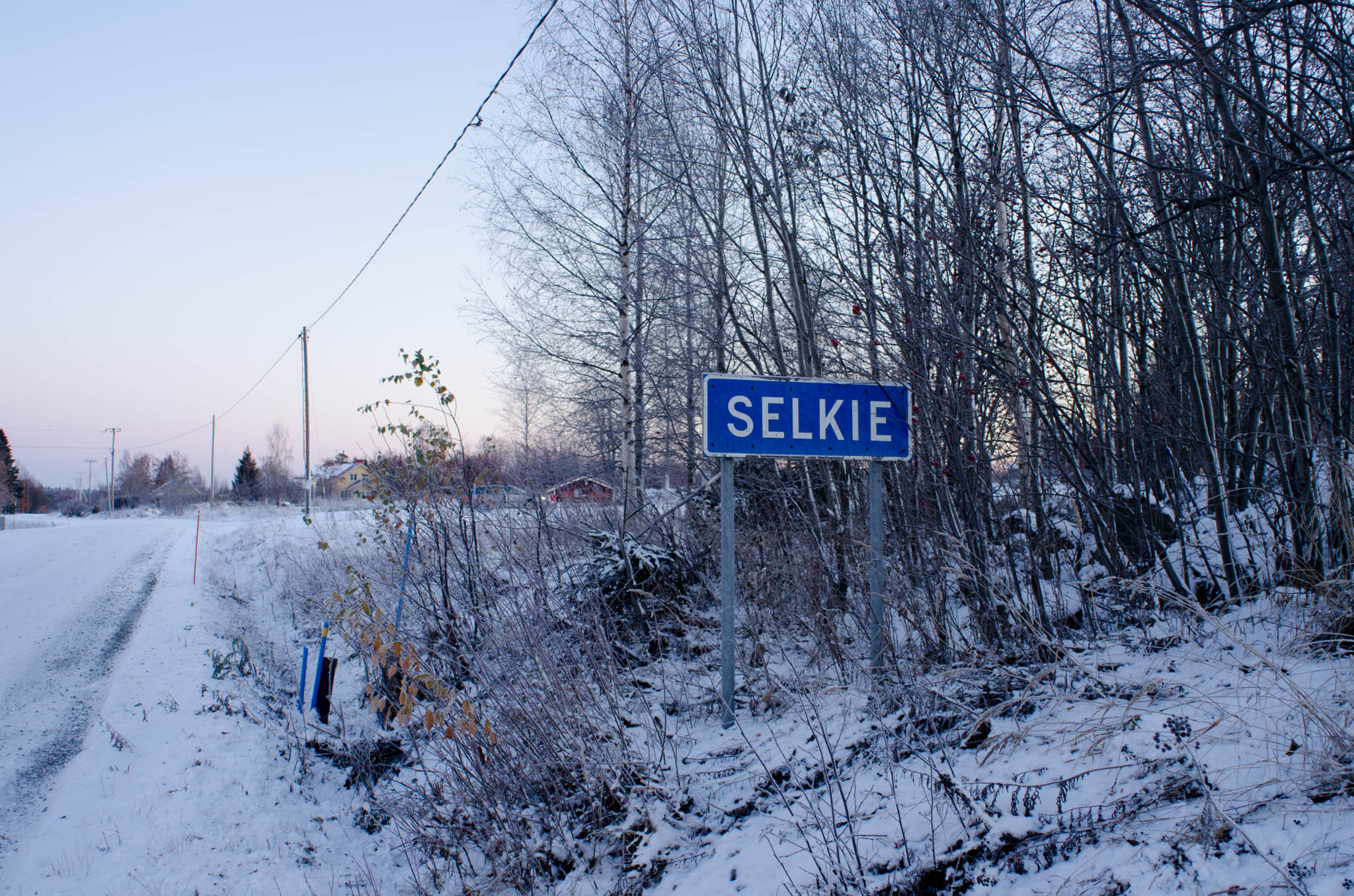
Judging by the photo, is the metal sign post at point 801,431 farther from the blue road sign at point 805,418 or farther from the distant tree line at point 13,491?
the distant tree line at point 13,491

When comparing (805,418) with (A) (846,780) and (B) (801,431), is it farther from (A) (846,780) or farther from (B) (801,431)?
(A) (846,780)

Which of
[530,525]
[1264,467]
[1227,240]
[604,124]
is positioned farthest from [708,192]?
[1264,467]

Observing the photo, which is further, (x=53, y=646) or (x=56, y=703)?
→ (x=53, y=646)

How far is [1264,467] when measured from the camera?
154 inches

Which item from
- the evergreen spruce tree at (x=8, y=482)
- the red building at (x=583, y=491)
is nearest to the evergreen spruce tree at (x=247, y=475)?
the evergreen spruce tree at (x=8, y=482)

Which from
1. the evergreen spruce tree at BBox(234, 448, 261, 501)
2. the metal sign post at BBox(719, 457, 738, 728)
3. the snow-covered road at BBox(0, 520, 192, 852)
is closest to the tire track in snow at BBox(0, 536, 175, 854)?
the snow-covered road at BBox(0, 520, 192, 852)

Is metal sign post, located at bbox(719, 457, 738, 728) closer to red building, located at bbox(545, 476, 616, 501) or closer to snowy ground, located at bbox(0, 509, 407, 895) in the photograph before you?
snowy ground, located at bbox(0, 509, 407, 895)

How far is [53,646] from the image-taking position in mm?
6699

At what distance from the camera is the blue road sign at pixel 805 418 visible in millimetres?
3514

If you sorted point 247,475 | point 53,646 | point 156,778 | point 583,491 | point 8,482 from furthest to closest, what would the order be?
point 247,475 < point 8,482 < point 583,491 < point 53,646 < point 156,778

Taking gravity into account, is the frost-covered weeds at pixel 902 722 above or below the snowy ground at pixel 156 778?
above

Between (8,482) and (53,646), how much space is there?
66.6m

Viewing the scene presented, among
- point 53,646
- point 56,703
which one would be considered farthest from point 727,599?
point 53,646

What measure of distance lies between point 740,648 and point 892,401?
1934 millimetres
